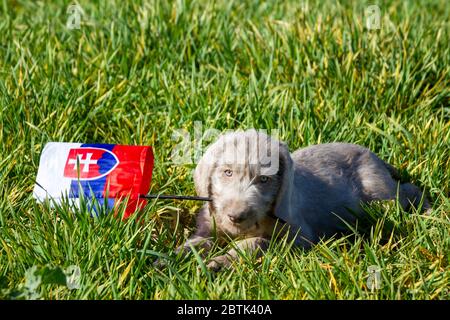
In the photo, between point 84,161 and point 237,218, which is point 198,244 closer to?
point 237,218

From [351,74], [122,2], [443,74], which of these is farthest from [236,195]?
[122,2]

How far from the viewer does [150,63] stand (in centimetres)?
579

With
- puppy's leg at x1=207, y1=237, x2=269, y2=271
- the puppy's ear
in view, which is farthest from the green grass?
the puppy's ear

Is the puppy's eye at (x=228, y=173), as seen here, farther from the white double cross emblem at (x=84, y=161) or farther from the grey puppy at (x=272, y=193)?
the white double cross emblem at (x=84, y=161)

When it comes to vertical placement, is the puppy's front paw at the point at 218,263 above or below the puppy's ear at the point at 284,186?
below

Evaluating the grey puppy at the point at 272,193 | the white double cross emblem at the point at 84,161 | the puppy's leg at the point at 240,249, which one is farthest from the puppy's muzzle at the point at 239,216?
the white double cross emblem at the point at 84,161

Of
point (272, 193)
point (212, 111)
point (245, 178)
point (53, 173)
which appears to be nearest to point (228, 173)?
point (245, 178)

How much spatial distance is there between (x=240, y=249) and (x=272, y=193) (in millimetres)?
316

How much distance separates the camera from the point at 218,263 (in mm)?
4031

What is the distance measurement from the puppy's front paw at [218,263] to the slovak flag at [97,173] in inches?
18.0

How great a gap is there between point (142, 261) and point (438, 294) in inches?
50.3

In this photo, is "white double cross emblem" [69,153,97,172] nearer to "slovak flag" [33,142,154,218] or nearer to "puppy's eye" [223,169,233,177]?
"slovak flag" [33,142,154,218]

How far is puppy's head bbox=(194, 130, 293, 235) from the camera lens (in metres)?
4.06

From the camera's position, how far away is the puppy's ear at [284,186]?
13.9 ft
